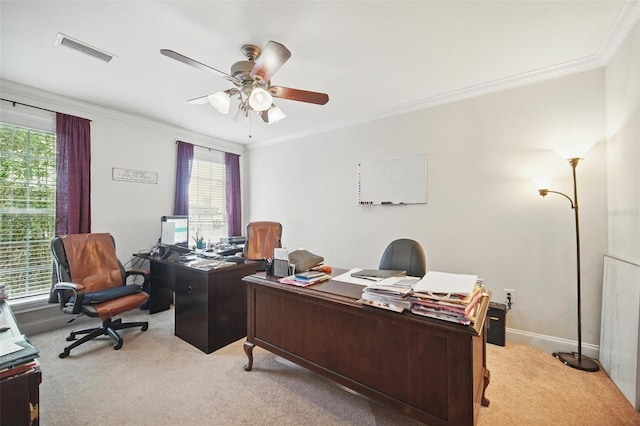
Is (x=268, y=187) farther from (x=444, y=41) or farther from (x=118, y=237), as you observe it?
(x=444, y=41)

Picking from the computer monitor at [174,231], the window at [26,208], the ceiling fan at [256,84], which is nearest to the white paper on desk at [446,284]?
the ceiling fan at [256,84]

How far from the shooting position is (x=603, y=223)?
2295mm

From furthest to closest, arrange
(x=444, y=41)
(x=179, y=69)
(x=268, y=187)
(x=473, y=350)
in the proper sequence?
1. (x=268, y=187)
2. (x=179, y=69)
3. (x=444, y=41)
4. (x=473, y=350)

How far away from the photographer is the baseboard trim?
232cm

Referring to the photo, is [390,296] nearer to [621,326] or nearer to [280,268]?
[280,268]

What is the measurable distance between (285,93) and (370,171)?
1.78 meters

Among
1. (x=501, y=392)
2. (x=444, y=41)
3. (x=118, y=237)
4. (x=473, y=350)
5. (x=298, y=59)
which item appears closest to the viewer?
(x=473, y=350)

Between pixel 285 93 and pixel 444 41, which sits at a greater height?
pixel 444 41

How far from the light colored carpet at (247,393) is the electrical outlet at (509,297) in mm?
413

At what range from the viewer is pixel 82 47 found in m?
2.12

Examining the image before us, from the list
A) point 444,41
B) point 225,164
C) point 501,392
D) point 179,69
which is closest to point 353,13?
point 444,41

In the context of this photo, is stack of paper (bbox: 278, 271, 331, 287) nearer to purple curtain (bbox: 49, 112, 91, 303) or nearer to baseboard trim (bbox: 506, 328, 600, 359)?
baseboard trim (bbox: 506, 328, 600, 359)

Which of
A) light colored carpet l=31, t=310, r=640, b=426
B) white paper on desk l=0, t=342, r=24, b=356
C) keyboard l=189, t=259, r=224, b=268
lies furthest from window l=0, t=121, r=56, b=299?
white paper on desk l=0, t=342, r=24, b=356

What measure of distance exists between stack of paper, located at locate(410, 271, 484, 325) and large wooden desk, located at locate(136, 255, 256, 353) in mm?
1877
